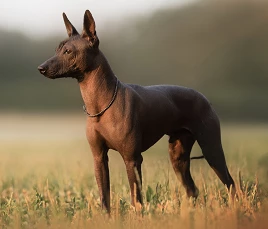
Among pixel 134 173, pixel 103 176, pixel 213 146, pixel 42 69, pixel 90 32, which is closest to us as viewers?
pixel 42 69

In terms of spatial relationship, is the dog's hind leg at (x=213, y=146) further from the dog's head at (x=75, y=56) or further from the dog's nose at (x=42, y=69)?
the dog's nose at (x=42, y=69)

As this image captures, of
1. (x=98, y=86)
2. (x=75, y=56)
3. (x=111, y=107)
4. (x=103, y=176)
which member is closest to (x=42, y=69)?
(x=75, y=56)

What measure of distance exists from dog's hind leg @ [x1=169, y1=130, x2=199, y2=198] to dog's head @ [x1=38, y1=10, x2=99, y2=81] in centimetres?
194

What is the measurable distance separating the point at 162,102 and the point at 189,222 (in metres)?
2.58

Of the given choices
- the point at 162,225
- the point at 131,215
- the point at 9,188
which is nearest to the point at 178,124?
the point at 131,215

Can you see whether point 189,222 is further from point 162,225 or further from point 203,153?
point 203,153

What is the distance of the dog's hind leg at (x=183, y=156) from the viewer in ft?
27.2

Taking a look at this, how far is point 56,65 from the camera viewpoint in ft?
22.1

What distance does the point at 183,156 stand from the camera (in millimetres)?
8422

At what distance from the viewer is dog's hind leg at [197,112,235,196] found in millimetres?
8086

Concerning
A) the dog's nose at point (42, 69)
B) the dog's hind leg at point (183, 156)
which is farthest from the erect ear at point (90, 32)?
the dog's hind leg at point (183, 156)

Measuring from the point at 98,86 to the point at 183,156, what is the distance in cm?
206

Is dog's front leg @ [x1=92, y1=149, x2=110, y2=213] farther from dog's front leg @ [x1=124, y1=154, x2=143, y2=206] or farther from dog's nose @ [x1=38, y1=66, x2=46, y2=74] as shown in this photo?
dog's nose @ [x1=38, y1=66, x2=46, y2=74]

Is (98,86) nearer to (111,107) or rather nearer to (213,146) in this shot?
(111,107)
